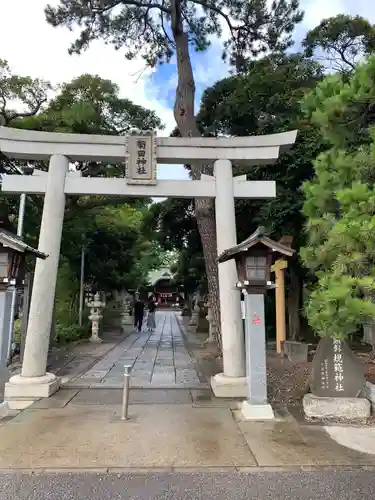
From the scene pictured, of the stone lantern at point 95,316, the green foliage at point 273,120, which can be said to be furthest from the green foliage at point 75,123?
the green foliage at point 273,120

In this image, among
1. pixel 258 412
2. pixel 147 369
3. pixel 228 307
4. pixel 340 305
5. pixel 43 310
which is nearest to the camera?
pixel 340 305

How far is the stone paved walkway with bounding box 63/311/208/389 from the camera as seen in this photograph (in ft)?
27.4

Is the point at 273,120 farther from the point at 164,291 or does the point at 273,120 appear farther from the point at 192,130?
the point at 164,291

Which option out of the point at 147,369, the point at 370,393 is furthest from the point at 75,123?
the point at 370,393

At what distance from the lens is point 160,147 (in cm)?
818

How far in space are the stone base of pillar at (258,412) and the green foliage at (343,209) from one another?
1465mm

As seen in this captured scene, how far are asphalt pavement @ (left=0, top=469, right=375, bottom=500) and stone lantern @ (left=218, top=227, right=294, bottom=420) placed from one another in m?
2.02

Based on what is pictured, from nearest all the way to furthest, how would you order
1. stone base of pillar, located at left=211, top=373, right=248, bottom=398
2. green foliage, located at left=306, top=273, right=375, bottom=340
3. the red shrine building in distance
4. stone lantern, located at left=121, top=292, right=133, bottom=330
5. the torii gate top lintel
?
green foliage, located at left=306, top=273, right=375, bottom=340
stone base of pillar, located at left=211, top=373, right=248, bottom=398
the torii gate top lintel
stone lantern, located at left=121, top=292, right=133, bottom=330
the red shrine building in distance

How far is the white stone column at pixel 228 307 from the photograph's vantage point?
7266mm

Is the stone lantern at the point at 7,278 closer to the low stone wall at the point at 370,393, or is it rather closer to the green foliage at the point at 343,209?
the green foliage at the point at 343,209

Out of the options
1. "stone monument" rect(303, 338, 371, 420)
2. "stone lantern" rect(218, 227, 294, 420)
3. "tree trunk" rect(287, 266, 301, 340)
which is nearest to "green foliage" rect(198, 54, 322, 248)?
"tree trunk" rect(287, 266, 301, 340)

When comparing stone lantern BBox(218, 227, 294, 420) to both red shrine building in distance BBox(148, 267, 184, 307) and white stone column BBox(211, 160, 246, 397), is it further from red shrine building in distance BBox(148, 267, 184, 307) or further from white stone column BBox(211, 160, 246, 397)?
red shrine building in distance BBox(148, 267, 184, 307)

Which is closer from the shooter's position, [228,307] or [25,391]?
[25,391]

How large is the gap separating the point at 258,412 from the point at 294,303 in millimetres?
8945
